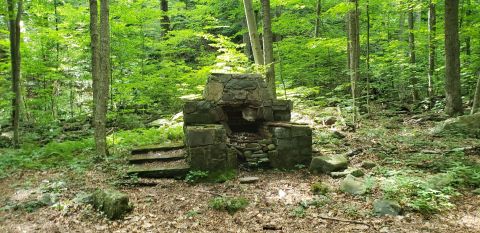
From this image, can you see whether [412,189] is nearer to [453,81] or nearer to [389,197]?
[389,197]

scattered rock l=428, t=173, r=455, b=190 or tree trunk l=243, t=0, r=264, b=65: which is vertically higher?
tree trunk l=243, t=0, r=264, b=65

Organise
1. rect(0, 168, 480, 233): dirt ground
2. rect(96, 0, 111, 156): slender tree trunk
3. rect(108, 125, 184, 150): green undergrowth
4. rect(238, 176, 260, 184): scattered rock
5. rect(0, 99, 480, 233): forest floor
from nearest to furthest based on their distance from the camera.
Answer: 1. rect(0, 168, 480, 233): dirt ground
2. rect(0, 99, 480, 233): forest floor
3. rect(238, 176, 260, 184): scattered rock
4. rect(96, 0, 111, 156): slender tree trunk
5. rect(108, 125, 184, 150): green undergrowth

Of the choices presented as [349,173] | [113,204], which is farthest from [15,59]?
[349,173]

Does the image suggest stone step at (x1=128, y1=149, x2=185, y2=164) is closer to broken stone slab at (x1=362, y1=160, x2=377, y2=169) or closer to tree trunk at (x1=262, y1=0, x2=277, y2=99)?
broken stone slab at (x1=362, y1=160, x2=377, y2=169)

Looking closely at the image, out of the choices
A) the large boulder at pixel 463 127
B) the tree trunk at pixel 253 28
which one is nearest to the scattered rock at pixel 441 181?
the large boulder at pixel 463 127

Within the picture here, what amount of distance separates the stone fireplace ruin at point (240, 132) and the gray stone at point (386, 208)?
2.53m

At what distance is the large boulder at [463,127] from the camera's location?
7717 millimetres

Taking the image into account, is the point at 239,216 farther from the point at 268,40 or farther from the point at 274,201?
the point at 268,40

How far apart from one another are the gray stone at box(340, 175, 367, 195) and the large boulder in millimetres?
3992

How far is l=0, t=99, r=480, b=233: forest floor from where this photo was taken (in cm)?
423

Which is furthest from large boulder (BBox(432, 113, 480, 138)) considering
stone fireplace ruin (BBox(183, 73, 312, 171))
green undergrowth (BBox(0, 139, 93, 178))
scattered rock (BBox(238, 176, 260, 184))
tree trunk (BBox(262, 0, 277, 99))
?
green undergrowth (BBox(0, 139, 93, 178))

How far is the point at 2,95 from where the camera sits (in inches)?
464

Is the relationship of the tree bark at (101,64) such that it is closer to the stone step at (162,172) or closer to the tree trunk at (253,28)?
the stone step at (162,172)

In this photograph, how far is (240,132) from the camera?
25.8 ft
